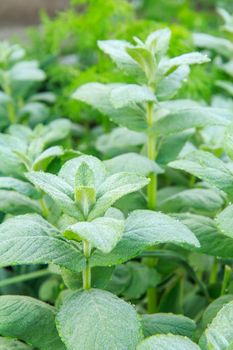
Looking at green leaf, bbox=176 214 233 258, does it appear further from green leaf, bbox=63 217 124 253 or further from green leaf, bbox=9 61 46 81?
green leaf, bbox=9 61 46 81

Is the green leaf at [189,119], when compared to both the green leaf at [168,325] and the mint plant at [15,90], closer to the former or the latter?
the green leaf at [168,325]

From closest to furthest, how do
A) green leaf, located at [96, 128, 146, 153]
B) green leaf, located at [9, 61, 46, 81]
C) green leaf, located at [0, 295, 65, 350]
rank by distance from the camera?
1. green leaf, located at [0, 295, 65, 350]
2. green leaf, located at [96, 128, 146, 153]
3. green leaf, located at [9, 61, 46, 81]

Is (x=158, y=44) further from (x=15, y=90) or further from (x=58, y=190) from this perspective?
(x=15, y=90)

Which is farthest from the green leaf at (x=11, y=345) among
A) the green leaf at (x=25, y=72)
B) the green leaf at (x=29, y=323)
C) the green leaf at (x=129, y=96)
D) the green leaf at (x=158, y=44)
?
the green leaf at (x=25, y=72)

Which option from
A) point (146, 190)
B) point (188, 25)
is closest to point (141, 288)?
point (146, 190)

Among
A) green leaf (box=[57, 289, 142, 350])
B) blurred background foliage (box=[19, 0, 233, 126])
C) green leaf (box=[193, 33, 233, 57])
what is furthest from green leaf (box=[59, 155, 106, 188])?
green leaf (box=[193, 33, 233, 57])

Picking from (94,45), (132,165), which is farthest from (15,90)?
(132,165)

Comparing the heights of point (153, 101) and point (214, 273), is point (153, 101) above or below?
above
